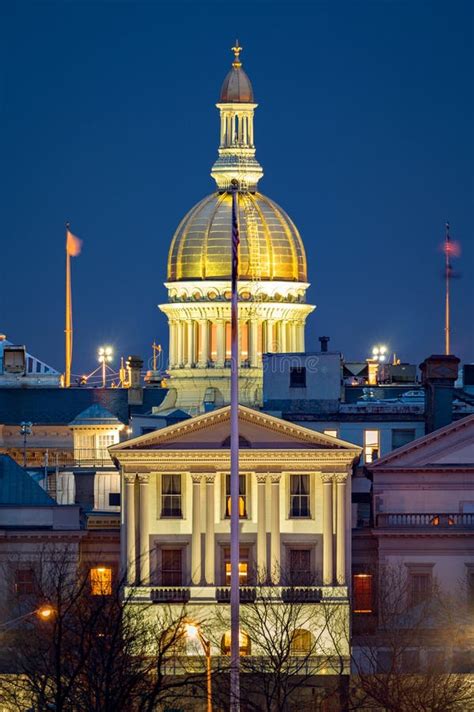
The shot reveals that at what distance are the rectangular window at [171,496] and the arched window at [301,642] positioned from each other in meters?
10.1

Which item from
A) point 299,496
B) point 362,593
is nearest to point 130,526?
point 299,496

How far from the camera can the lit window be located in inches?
7087

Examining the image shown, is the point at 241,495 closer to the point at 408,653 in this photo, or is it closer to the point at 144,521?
the point at 144,521

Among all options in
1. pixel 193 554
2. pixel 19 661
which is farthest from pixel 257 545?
pixel 19 661

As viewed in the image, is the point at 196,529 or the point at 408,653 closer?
the point at 408,653

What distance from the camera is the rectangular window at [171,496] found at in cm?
18288

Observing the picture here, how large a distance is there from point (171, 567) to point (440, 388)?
62.6ft

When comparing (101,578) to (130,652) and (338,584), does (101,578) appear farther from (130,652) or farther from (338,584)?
(130,652)

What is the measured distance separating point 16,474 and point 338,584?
16275 millimetres

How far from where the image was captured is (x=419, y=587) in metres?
180

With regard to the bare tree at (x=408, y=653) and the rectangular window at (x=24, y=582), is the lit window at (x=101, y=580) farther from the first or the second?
the bare tree at (x=408, y=653)

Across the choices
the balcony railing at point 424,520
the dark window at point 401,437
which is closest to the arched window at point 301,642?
the balcony railing at point 424,520

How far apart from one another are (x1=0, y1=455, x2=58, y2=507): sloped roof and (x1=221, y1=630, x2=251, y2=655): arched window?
38.7ft

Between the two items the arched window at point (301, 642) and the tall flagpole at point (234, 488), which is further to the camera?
the arched window at point (301, 642)
